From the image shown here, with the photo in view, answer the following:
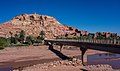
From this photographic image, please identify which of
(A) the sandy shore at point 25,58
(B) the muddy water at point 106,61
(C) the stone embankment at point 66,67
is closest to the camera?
(C) the stone embankment at point 66,67

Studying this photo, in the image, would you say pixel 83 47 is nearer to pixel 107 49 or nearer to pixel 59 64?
pixel 59 64

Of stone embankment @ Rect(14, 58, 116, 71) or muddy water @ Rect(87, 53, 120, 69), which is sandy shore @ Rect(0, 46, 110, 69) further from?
muddy water @ Rect(87, 53, 120, 69)

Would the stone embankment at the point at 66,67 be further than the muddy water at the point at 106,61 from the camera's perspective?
No

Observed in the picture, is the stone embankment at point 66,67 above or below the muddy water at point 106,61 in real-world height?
above

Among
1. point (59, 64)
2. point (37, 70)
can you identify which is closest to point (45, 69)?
point (37, 70)

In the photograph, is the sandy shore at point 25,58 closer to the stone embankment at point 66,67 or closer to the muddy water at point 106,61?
the stone embankment at point 66,67

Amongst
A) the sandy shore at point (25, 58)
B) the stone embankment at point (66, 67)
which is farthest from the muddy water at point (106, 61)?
the sandy shore at point (25, 58)

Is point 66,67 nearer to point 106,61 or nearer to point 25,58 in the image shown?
point 106,61

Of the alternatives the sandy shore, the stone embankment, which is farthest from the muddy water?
the sandy shore

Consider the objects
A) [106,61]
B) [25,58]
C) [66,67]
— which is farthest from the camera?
[25,58]

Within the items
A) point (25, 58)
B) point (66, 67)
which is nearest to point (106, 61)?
point (66, 67)

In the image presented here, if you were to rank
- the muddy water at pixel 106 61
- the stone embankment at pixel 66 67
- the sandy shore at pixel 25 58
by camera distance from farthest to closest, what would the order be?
1. the sandy shore at pixel 25 58
2. the muddy water at pixel 106 61
3. the stone embankment at pixel 66 67

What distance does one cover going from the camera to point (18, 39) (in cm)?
16925

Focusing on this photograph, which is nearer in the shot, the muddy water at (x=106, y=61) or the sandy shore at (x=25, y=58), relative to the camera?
the muddy water at (x=106, y=61)
